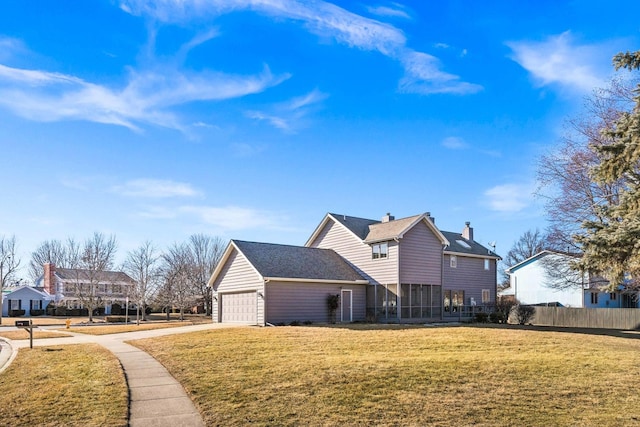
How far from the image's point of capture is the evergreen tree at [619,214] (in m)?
12.0

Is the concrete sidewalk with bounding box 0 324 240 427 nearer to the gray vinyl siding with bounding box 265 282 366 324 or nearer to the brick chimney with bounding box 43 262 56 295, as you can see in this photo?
the gray vinyl siding with bounding box 265 282 366 324

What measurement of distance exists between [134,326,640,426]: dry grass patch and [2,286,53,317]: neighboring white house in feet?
181

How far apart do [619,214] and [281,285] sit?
64.6 feet

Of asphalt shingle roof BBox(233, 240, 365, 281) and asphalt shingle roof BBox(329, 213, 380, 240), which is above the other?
asphalt shingle roof BBox(329, 213, 380, 240)

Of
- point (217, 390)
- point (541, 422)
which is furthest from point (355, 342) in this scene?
point (541, 422)

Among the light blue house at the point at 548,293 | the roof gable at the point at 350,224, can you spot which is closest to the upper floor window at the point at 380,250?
the roof gable at the point at 350,224

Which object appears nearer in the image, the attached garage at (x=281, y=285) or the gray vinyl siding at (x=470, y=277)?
the attached garage at (x=281, y=285)

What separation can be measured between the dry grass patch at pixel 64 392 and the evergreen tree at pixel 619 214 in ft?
34.6

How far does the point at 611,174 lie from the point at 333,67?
35.9 ft

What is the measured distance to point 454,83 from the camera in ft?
68.7

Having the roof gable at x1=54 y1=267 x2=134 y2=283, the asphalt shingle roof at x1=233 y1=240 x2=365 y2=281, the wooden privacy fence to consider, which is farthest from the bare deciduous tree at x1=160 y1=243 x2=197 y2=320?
the wooden privacy fence

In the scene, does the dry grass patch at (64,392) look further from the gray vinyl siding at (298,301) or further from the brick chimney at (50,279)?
the brick chimney at (50,279)

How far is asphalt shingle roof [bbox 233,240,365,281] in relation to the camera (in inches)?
1201

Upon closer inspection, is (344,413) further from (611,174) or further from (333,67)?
(333,67)
